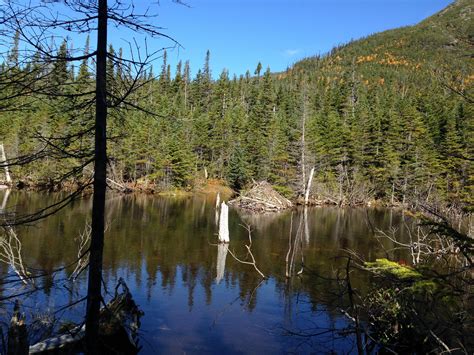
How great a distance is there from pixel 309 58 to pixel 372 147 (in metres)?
115

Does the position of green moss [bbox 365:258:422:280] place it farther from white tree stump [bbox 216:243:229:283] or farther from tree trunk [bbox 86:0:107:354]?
white tree stump [bbox 216:243:229:283]

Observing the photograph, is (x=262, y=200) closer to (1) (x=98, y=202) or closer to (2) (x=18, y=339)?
(2) (x=18, y=339)

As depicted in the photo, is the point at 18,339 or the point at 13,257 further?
the point at 13,257

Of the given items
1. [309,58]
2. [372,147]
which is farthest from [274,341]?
[309,58]

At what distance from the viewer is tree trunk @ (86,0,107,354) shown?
4852 mm

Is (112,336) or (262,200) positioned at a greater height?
(262,200)

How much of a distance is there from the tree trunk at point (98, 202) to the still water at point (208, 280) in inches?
11.5

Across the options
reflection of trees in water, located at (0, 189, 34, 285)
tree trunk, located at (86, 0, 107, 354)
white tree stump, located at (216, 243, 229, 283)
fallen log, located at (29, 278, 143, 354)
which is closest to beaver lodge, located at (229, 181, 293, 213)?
white tree stump, located at (216, 243, 229, 283)

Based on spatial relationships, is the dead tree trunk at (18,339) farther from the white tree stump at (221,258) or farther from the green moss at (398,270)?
the white tree stump at (221,258)

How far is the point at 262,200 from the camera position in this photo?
41375mm

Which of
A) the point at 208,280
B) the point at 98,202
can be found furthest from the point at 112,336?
the point at 208,280

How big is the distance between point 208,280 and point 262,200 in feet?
80.8

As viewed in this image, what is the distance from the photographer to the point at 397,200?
167ft

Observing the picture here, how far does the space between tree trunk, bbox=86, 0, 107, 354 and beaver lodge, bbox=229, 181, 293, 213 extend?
35851 mm
